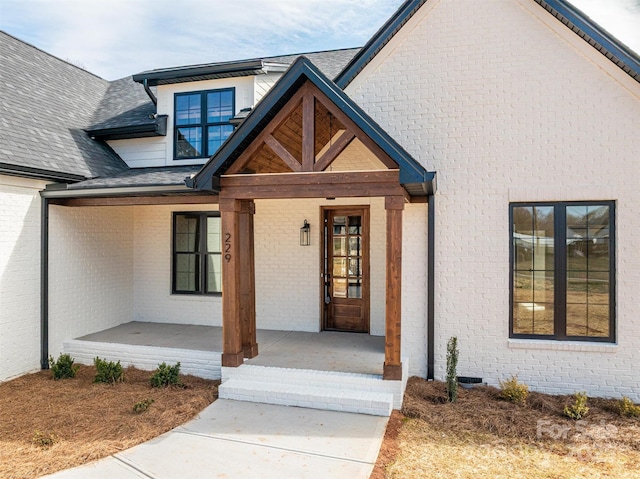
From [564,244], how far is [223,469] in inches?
221

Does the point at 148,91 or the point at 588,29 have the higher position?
the point at 148,91

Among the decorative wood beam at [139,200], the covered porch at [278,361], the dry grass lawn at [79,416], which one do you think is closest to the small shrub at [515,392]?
the covered porch at [278,361]

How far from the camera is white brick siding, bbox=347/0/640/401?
20.7 ft

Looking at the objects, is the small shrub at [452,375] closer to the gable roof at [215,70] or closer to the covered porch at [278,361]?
the covered porch at [278,361]

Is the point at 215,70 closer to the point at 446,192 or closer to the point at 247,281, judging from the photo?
the point at 247,281

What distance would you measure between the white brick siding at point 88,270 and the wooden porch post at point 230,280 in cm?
381

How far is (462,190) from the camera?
6.86 metres

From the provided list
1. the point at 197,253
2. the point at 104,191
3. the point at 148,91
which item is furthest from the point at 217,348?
the point at 148,91

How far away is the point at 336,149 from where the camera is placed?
5.78m

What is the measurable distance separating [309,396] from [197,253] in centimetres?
502

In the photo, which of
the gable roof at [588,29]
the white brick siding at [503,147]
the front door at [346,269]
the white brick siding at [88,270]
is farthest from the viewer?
the front door at [346,269]

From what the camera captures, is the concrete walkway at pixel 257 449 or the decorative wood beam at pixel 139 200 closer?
the concrete walkway at pixel 257 449

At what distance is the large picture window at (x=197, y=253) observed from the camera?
9.66 m

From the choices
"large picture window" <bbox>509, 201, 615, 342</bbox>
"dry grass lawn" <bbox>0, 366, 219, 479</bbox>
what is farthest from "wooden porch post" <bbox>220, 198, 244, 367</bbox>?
"large picture window" <bbox>509, 201, 615, 342</bbox>
